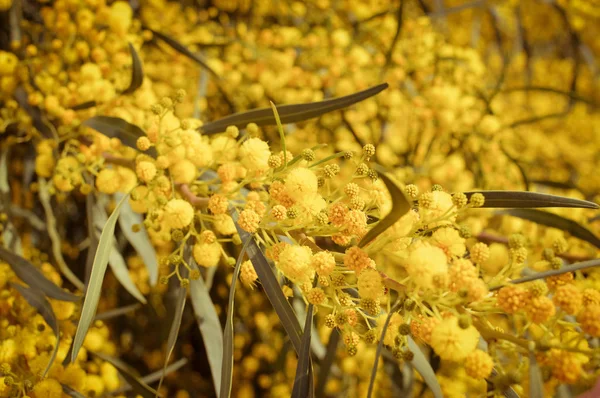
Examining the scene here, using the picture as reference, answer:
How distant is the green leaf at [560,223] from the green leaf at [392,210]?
600mm

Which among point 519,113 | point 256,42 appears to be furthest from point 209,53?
point 519,113

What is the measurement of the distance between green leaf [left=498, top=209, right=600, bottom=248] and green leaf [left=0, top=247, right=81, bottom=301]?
100cm

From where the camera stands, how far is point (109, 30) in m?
1.42

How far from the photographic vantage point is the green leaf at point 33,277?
1015 millimetres

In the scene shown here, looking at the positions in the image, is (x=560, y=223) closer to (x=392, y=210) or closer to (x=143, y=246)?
(x=392, y=210)

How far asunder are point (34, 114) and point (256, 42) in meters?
0.86

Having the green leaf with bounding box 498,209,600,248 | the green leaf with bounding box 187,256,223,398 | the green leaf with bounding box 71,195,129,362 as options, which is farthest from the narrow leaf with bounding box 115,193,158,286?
the green leaf with bounding box 498,209,600,248

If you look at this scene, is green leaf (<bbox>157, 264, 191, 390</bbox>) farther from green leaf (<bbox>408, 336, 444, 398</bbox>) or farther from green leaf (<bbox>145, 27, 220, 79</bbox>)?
green leaf (<bbox>145, 27, 220, 79</bbox>)

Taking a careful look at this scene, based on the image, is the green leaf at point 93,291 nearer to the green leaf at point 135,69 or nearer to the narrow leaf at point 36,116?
the green leaf at point 135,69

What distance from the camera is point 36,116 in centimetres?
126

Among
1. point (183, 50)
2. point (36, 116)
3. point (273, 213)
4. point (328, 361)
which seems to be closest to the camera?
point (273, 213)

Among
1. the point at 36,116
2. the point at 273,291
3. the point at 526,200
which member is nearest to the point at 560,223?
the point at 526,200

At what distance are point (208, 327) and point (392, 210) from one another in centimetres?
53

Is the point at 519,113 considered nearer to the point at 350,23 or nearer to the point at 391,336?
the point at 350,23
